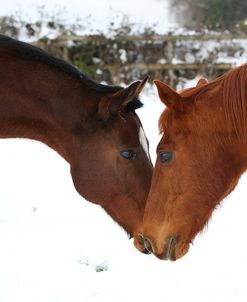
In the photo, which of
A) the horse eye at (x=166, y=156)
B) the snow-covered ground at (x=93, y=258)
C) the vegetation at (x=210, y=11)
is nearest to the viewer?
the horse eye at (x=166, y=156)

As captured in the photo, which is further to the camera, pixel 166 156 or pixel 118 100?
pixel 118 100

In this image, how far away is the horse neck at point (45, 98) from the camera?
4.25 m

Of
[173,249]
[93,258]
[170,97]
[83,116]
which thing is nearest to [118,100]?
[83,116]

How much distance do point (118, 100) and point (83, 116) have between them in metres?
0.28

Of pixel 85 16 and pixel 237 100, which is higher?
pixel 237 100

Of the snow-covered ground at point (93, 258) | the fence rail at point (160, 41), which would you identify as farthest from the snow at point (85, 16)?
the snow-covered ground at point (93, 258)

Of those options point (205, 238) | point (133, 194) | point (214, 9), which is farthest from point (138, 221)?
point (214, 9)

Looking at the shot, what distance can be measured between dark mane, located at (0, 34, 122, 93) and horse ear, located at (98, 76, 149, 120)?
106 millimetres

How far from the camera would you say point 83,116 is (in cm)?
428

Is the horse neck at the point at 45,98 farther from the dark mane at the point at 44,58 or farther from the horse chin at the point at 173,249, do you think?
Answer: the horse chin at the point at 173,249

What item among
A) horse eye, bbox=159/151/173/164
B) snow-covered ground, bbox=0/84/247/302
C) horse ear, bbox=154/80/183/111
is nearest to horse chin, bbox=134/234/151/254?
Result: snow-covered ground, bbox=0/84/247/302

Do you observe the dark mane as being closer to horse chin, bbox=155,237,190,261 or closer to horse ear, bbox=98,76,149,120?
horse ear, bbox=98,76,149,120

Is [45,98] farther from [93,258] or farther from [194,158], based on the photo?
[93,258]

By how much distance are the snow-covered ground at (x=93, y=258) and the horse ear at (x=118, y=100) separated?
1338 mm
